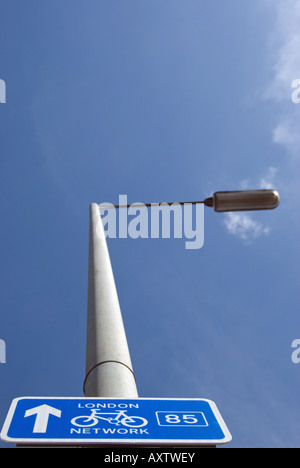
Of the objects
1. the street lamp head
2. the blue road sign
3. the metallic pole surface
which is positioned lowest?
the blue road sign

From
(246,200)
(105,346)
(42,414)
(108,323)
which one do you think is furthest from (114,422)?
(246,200)

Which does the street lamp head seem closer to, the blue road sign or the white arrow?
the blue road sign

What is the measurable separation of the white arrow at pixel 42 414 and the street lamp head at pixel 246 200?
4.28m

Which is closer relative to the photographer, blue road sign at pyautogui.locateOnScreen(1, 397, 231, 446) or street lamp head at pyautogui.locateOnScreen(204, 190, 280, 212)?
blue road sign at pyautogui.locateOnScreen(1, 397, 231, 446)

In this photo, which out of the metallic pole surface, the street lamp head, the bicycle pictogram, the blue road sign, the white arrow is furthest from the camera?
the street lamp head

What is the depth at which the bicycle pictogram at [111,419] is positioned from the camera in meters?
4.12

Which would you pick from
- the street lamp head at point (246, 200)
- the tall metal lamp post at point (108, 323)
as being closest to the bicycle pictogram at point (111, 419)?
the tall metal lamp post at point (108, 323)

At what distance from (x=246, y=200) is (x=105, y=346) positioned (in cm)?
336

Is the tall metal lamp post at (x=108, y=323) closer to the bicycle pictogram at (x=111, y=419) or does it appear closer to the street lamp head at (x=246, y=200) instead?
the street lamp head at (x=246, y=200)

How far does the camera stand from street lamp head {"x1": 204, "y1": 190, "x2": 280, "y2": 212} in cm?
730

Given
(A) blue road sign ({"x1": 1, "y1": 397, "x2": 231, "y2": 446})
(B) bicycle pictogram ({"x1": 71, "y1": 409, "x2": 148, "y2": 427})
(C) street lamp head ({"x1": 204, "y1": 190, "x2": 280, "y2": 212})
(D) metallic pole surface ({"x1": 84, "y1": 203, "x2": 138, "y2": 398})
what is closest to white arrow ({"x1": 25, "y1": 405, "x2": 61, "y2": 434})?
(A) blue road sign ({"x1": 1, "y1": 397, "x2": 231, "y2": 446})

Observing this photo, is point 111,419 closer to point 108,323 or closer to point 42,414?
point 42,414
